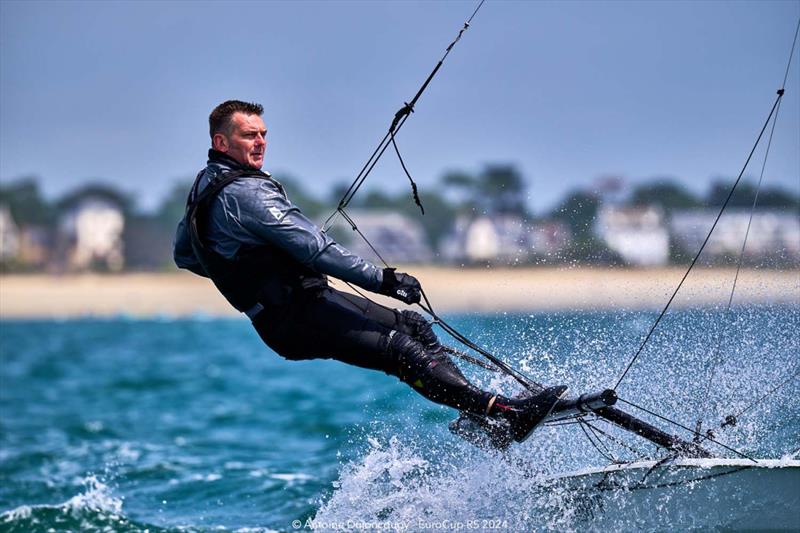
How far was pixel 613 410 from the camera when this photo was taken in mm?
5723

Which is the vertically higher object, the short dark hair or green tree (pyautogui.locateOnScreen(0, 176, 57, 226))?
green tree (pyautogui.locateOnScreen(0, 176, 57, 226))

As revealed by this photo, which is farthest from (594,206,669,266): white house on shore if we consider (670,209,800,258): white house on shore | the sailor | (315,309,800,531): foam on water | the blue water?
the sailor

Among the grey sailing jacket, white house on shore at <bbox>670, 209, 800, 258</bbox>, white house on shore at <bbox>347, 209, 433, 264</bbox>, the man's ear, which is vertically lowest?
the grey sailing jacket

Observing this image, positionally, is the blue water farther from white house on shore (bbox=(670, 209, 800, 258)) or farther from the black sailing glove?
the black sailing glove

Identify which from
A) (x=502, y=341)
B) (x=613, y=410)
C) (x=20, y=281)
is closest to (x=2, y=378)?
(x=502, y=341)

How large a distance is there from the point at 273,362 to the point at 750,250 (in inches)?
759

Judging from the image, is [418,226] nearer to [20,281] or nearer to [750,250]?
[20,281]

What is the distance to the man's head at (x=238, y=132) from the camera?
18.5 feet

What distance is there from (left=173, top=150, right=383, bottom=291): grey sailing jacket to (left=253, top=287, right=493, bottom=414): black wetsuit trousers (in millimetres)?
237

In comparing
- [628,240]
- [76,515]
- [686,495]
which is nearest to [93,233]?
[628,240]

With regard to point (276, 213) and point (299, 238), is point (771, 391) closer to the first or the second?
point (299, 238)

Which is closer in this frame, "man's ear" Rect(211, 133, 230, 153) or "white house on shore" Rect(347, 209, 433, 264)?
"man's ear" Rect(211, 133, 230, 153)

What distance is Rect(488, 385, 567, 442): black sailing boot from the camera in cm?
553

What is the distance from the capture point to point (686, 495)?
18.3 feet
